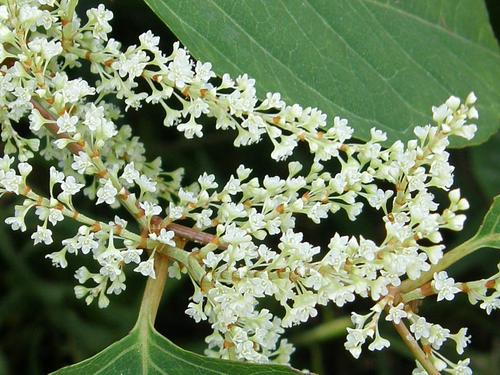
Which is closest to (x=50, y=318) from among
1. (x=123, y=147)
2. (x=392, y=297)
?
(x=123, y=147)

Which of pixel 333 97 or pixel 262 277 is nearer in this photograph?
pixel 262 277

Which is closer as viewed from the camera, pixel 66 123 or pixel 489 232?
pixel 66 123

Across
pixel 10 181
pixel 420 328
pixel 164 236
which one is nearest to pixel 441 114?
pixel 420 328

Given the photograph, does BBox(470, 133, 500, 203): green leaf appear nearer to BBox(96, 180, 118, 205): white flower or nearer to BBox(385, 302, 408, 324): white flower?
BBox(385, 302, 408, 324): white flower

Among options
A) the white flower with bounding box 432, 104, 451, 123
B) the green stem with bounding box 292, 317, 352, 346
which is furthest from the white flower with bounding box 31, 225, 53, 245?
the green stem with bounding box 292, 317, 352, 346

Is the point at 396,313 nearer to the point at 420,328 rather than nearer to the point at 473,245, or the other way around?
the point at 420,328

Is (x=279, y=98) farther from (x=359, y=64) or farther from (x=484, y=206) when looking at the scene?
(x=484, y=206)

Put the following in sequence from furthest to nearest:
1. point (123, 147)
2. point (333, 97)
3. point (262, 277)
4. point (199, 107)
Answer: point (333, 97)
point (123, 147)
point (199, 107)
point (262, 277)

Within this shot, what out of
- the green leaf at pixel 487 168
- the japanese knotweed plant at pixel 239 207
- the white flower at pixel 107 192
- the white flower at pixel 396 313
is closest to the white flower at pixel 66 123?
the japanese knotweed plant at pixel 239 207
